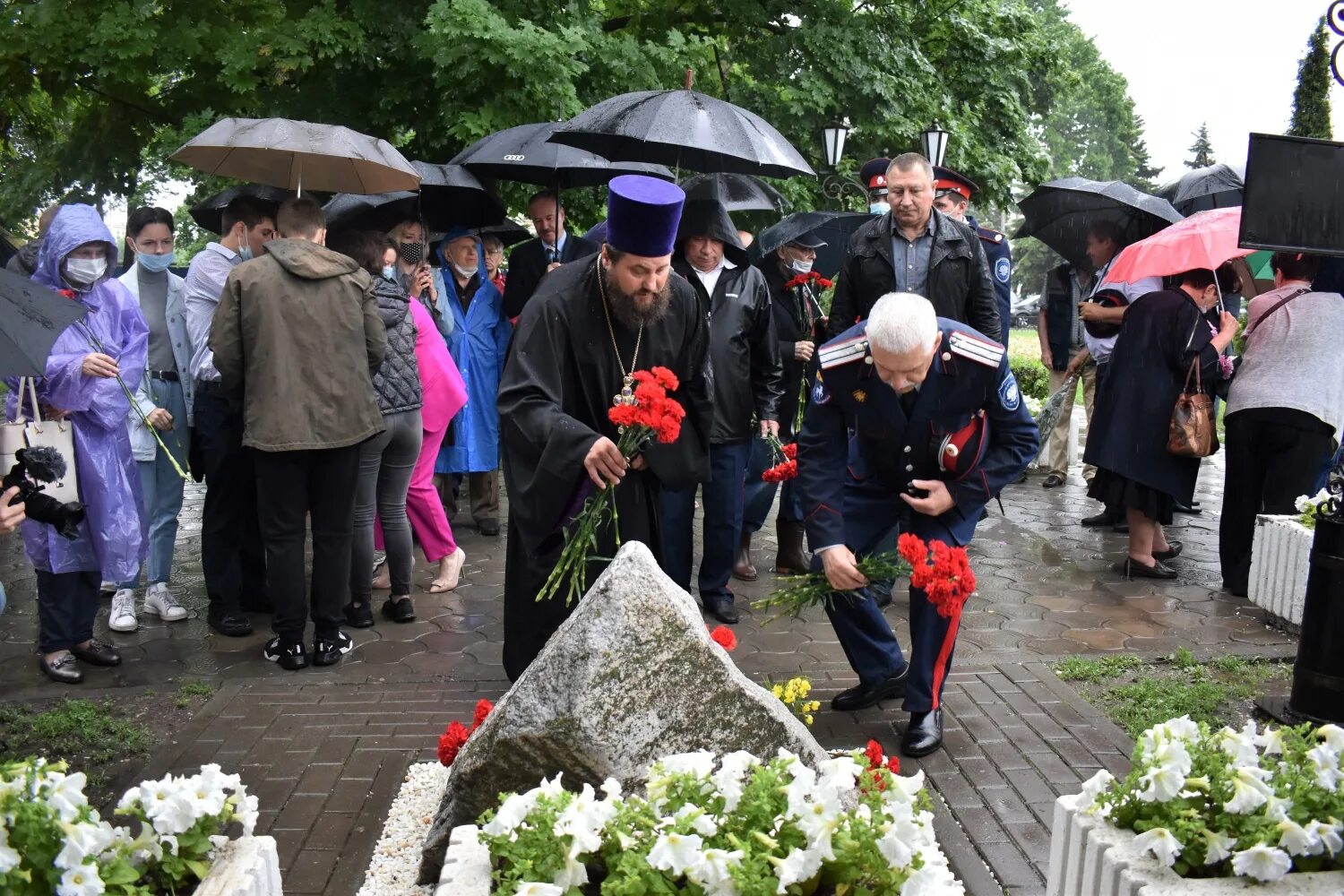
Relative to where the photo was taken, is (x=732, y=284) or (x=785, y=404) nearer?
(x=732, y=284)

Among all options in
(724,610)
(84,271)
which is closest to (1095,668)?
(724,610)

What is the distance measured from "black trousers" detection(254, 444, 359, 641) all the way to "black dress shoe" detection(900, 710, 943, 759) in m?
2.72

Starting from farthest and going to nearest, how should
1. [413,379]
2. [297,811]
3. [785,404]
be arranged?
1. [785,404]
2. [413,379]
3. [297,811]

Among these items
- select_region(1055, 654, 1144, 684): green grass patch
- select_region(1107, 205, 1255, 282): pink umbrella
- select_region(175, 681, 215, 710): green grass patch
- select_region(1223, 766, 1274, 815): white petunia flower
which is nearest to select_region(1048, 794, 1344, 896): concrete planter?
select_region(1223, 766, 1274, 815): white petunia flower

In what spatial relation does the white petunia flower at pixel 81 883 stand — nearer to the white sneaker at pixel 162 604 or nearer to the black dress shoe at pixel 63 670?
the black dress shoe at pixel 63 670

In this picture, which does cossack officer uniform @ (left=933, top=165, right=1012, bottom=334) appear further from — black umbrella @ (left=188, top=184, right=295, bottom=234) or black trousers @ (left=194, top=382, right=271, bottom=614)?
black trousers @ (left=194, top=382, right=271, bottom=614)

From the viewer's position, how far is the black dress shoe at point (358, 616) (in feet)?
20.8

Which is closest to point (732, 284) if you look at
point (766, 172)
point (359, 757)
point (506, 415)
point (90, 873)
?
point (766, 172)

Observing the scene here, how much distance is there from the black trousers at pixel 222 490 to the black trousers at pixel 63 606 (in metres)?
0.70

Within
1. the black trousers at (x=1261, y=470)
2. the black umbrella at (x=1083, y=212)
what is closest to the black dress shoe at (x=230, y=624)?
the black trousers at (x=1261, y=470)

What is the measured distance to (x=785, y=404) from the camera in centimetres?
751

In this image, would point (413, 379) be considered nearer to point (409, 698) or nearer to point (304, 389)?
point (304, 389)

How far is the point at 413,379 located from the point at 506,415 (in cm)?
182

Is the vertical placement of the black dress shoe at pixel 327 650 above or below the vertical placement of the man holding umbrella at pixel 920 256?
below
